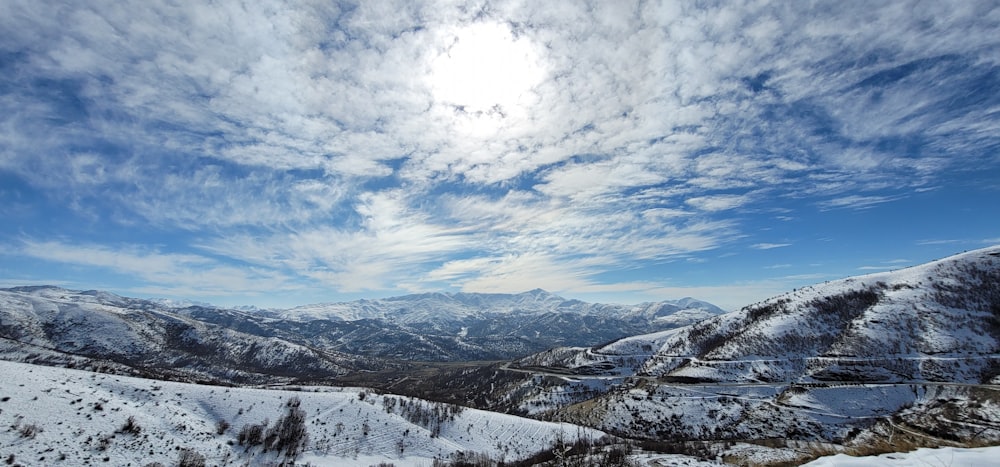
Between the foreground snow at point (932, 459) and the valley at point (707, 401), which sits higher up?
the foreground snow at point (932, 459)

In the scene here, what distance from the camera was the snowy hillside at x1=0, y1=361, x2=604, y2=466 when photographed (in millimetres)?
38188

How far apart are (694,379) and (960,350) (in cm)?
6607

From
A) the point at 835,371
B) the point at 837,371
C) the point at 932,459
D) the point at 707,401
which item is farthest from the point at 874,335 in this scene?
the point at 932,459

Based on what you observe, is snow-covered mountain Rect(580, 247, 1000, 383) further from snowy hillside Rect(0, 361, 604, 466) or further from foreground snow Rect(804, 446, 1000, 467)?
foreground snow Rect(804, 446, 1000, 467)

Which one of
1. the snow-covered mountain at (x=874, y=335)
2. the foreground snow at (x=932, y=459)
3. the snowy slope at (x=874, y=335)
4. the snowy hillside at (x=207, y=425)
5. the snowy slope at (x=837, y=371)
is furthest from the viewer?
the snowy slope at (x=874, y=335)

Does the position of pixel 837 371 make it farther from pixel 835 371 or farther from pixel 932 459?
pixel 932 459

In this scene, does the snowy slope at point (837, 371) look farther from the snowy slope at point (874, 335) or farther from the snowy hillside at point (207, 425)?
the snowy hillside at point (207, 425)

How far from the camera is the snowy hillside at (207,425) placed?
38188 mm

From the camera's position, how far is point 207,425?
55125 millimetres

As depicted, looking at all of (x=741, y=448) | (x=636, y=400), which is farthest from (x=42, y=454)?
(x=636, y=400)

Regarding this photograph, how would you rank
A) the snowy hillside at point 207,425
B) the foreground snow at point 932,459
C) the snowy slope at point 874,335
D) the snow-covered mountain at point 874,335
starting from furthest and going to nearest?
1. the snowy slope at point 874,335
2. the snow-covered mountain at point 874,335
3. the snowy hillside at point 207,425
4. the foreground snow at point 932,459

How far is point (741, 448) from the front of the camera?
2325 inches

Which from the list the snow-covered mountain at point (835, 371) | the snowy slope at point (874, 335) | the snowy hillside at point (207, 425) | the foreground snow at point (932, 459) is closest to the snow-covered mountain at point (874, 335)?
the snowy slope at point (874, 335)

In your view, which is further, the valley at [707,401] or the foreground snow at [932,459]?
the valley at [707,401]
